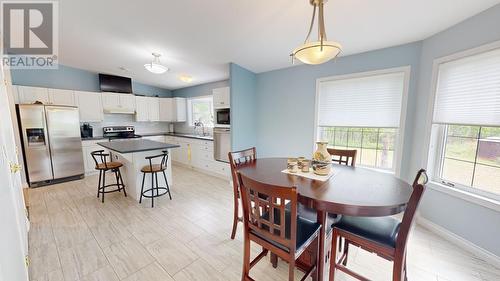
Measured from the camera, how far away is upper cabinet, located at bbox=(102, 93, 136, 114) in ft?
15.1

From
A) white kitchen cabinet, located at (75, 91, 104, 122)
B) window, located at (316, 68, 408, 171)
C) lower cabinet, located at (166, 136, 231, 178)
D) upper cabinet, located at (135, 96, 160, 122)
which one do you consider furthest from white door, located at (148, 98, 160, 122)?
window, located at (316, 68, 408, 171)

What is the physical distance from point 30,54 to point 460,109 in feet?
20.9

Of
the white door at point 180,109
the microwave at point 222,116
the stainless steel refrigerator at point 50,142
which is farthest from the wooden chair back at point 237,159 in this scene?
the white door at point 180,109

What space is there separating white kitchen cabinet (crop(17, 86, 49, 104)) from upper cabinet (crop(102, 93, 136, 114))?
0.96 metres

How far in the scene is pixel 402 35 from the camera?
2.25 metres

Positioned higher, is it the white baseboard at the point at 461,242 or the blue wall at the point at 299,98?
the blue wall at the point at 299,98

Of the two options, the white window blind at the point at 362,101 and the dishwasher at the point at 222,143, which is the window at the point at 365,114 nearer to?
the white window blind at the point at 362,101

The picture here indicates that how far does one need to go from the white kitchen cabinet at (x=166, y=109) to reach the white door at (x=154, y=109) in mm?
83

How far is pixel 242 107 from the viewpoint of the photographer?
3797 mm

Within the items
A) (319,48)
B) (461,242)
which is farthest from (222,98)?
(461,242)

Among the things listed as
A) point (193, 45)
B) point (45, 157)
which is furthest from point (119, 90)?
point (193, 45)

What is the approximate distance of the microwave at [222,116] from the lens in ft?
13.3

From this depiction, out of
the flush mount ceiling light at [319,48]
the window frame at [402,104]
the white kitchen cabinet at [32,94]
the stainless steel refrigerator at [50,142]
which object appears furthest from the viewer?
the white kitchen cabinet at [32,94]

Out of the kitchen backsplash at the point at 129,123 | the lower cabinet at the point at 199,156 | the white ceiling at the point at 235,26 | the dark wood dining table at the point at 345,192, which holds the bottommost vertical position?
the lower cabinet at the point at 199,156
